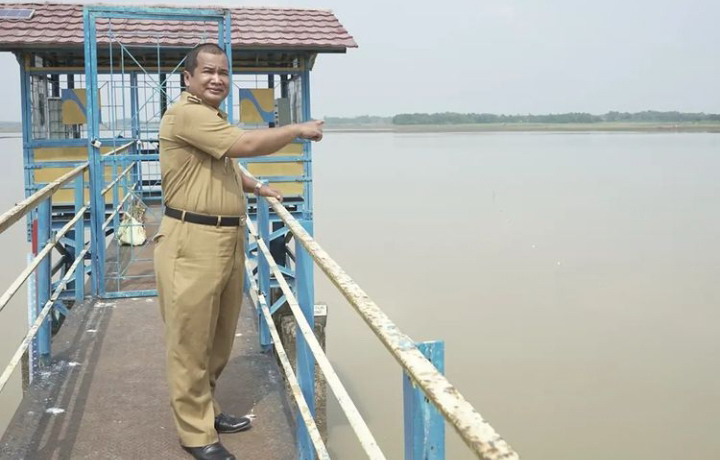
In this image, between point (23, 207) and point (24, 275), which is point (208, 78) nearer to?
point (23, 207)

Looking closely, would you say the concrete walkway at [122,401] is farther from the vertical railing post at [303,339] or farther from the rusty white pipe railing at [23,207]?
the rusty white pipe railing at [23,207]

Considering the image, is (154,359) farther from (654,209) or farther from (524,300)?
(654,209)

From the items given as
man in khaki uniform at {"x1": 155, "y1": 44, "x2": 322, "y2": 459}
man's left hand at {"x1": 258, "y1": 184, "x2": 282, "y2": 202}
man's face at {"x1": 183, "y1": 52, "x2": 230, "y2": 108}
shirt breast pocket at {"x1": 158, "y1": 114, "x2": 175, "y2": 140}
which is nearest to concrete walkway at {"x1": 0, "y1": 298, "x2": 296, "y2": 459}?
man in khaki uniform at {"x1": 155, "y1": 44, "x2": 322, "y2": 459}

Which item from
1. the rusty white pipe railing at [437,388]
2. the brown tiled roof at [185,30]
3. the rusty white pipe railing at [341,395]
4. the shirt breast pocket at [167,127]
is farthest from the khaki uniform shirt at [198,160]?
the brown tiled roof at [185,30]

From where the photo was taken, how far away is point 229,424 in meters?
3.48

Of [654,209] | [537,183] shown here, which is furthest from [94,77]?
[537,183]

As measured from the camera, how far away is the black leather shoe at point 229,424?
347 centimetres

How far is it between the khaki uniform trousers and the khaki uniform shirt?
93 mm

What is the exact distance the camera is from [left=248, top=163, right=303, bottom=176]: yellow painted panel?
9656mm

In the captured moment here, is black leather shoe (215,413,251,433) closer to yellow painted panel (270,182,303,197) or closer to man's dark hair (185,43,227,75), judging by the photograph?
man's dark hair (185,43,227,75)

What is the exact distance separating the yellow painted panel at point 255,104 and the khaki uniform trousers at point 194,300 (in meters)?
7.42

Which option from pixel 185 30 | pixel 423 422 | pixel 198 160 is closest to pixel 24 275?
pixel 198 160

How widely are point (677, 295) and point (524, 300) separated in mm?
2831

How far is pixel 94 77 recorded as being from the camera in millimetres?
5844
